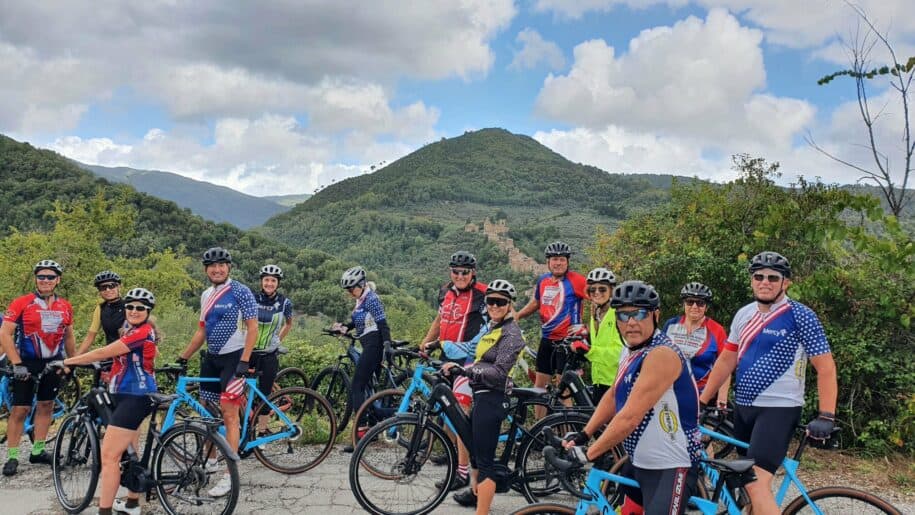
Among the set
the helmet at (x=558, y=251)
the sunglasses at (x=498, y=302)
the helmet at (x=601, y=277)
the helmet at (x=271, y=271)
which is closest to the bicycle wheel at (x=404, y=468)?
the sunglasses at (x=498, y=302)

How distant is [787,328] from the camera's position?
3.75 m

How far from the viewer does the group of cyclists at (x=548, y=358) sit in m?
2.94

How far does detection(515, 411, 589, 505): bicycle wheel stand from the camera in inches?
189

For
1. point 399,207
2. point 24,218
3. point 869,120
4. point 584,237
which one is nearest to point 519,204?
point 399,207

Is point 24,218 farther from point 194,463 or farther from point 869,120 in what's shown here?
point 869,120

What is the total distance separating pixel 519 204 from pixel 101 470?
8859cm

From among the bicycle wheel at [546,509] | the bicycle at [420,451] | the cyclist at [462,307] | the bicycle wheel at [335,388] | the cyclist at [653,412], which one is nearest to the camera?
the cyclist at [653,412]

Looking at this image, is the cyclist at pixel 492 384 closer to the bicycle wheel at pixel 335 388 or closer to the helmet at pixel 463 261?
the helmet at pixel 463 261

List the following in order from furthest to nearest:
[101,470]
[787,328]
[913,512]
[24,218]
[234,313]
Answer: [24,218]
[234,313]
[913,512]
[101,470]
[787,328]

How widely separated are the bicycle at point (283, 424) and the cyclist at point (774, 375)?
3945mm

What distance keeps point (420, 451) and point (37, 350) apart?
414 centimetres

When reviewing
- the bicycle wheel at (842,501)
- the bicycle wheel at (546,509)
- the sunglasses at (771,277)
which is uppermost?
the sunglasses at (771,277)

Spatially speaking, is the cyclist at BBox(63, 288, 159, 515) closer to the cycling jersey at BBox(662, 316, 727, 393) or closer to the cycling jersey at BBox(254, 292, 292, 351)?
the cycling jersey at BBox(254, 292, 292, 351)

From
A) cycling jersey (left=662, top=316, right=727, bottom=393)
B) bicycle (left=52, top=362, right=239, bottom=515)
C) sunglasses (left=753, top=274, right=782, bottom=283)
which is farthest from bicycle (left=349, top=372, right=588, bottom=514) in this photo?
sunglasses (left=753, top=274, right=782, bottom=283)
